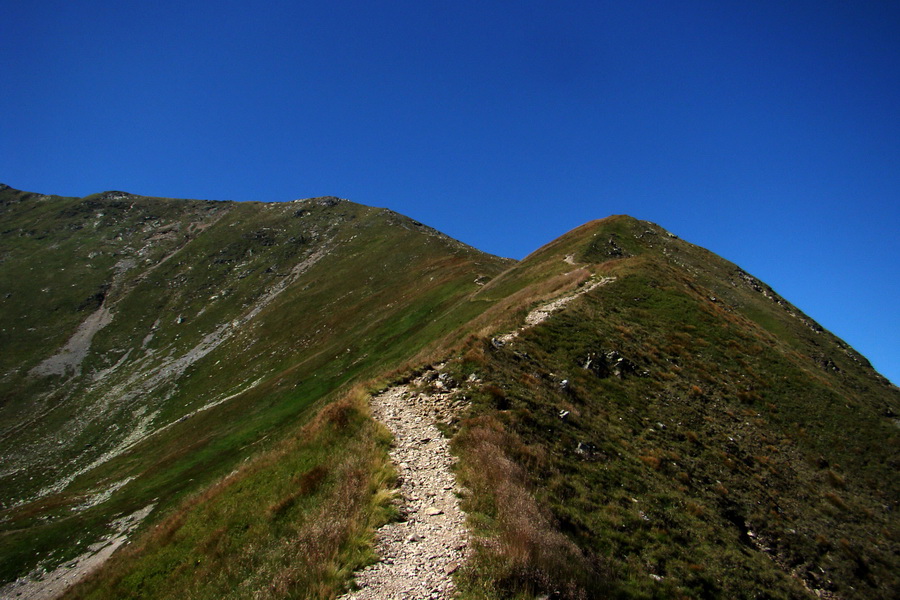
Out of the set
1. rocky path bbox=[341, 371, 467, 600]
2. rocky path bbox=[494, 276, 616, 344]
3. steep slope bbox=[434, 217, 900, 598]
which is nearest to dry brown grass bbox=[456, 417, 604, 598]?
steep slope bbox=[434, 217, 900, 598]

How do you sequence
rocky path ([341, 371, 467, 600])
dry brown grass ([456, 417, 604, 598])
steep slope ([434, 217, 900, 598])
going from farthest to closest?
1. steep slope ([434, 217, 900, 598])
2. rocky path ([341, 371, 467, 600])
3. dry brown grass ([456, 417, 604, 598])

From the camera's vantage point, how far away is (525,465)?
48.4 feet

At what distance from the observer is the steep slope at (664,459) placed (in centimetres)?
1220

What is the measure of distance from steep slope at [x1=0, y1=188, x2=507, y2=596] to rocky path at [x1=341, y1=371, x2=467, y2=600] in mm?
28400

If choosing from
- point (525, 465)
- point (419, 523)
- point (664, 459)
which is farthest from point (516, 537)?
point (664, 459)

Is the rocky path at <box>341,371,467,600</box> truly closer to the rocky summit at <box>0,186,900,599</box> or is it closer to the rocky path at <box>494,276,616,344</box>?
the rocky summit at <box>0,186,900,599</box>

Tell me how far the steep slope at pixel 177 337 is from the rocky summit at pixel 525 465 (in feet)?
2.81

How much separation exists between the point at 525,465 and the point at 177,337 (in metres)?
128

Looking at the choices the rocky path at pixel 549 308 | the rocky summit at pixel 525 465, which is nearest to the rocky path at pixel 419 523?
the rocky summit at pixel 525 465

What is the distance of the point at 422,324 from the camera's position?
5944 cm

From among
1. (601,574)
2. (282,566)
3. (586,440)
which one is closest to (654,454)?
(586,440)

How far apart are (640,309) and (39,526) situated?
66562mm

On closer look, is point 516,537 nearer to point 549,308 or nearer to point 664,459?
point 664,459

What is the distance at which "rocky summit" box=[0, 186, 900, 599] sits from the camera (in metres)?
11.6
